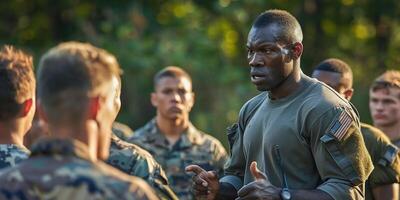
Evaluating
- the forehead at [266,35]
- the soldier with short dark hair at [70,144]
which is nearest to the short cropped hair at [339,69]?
the forehead at [266,35]

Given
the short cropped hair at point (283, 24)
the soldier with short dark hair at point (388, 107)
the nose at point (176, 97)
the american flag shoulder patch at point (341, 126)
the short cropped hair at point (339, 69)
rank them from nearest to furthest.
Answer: the american flag shoulder patch at point (341, 126), the short cropped hair at point (283, 24), the short cropped hair at point (339, 69), the soldier with short dark hair at point (388, 107), the nose at point (176, 97)

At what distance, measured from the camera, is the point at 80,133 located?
14.9 feet

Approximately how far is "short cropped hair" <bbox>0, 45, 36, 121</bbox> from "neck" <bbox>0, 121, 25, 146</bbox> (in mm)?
37

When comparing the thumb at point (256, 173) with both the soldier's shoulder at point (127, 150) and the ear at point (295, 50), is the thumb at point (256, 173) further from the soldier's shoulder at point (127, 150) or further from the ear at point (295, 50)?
the ear at point (295, 50)

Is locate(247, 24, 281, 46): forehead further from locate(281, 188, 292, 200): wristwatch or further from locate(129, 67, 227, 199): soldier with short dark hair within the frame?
locate(129, 67, 227, 199): soldier with short dark hair

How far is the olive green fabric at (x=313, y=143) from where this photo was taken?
6.55 meters

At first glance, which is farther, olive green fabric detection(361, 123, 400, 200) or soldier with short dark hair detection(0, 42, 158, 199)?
olive green fabric detection(361, 123, 400, 200)

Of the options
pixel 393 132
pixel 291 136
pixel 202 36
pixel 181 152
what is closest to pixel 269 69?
pixel 291 136

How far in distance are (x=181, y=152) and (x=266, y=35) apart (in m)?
4.75

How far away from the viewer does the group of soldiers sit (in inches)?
176

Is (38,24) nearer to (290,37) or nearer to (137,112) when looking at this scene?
(137,112)

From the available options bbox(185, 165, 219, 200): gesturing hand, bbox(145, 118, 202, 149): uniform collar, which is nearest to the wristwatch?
bbox(185, 165, 219, 200): gesturing hand

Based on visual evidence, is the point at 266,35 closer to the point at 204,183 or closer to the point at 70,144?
the point at 204,183

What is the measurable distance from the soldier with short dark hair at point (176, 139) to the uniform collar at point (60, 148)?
6.57m
